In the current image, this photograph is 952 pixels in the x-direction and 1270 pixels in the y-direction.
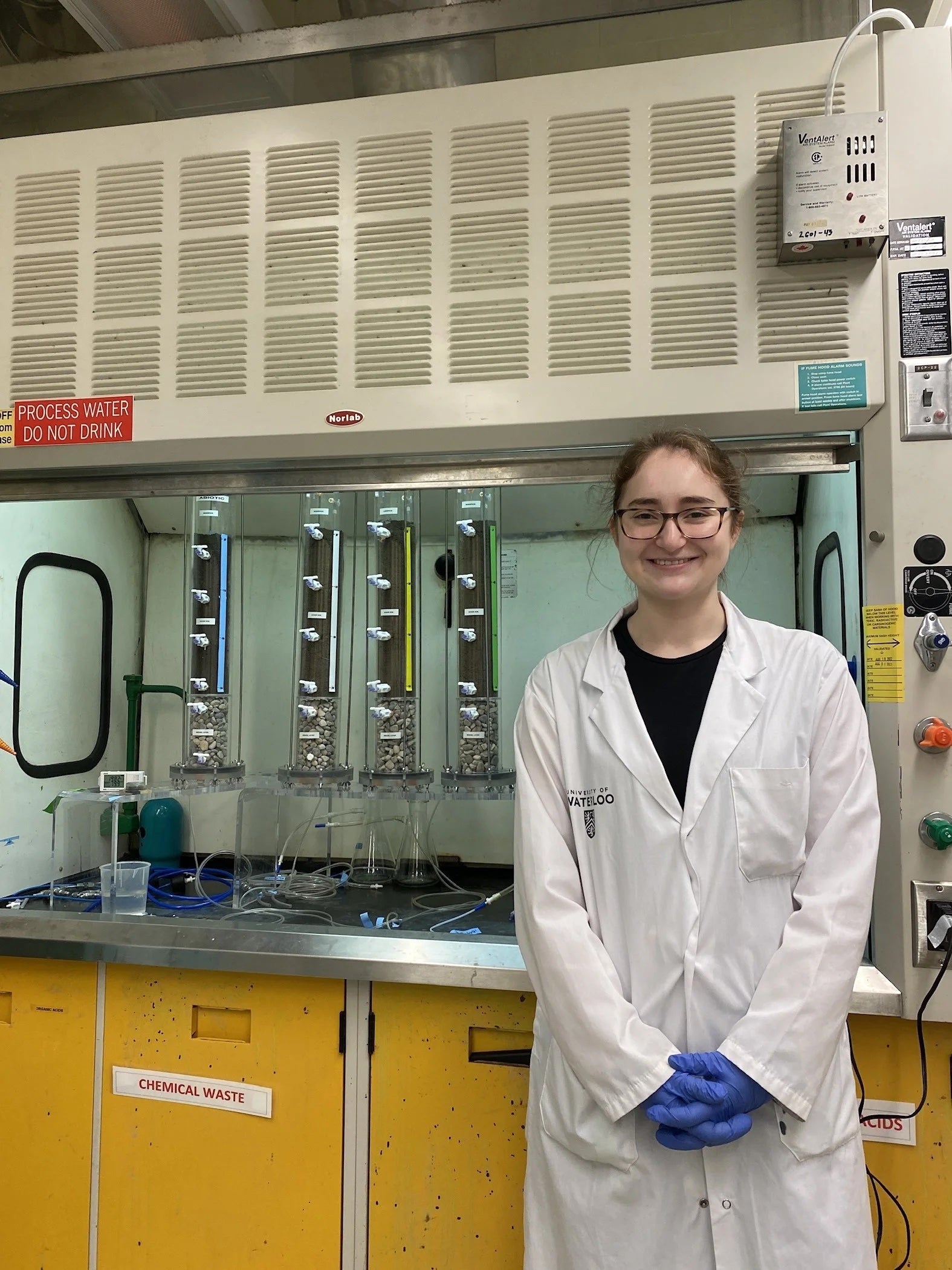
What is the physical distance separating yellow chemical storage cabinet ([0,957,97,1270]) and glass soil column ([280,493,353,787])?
670 mm

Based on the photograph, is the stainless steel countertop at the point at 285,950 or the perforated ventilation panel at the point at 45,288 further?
the perforated ventilation panel at the point at 45,288

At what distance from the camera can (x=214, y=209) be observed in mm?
1765

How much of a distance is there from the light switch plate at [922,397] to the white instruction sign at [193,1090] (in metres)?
1.85

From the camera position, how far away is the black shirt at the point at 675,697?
4.26ft

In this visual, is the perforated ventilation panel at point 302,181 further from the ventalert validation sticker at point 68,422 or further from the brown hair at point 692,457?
the brown hair at point 692,457

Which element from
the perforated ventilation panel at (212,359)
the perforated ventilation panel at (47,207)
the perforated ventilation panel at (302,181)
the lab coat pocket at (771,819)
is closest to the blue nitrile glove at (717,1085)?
the lab coat pocket at (771,819)

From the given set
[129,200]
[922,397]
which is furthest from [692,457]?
A: [129,200]

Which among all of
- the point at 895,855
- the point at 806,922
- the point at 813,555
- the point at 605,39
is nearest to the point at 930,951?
the point at 895,855

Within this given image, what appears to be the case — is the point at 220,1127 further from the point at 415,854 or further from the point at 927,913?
the point at 927,913

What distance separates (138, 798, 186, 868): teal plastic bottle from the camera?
7.95ft

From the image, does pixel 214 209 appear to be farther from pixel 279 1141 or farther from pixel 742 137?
pixel 279 1141

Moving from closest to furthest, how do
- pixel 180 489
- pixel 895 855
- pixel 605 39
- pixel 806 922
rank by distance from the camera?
pixel 806 922 < pixel 895 855 < pixel 180 489 < pixel 605 39

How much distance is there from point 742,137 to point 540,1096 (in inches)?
72.0

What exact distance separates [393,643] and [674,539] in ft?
3.00
